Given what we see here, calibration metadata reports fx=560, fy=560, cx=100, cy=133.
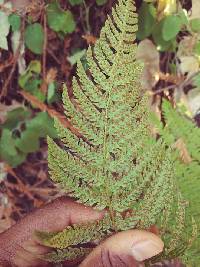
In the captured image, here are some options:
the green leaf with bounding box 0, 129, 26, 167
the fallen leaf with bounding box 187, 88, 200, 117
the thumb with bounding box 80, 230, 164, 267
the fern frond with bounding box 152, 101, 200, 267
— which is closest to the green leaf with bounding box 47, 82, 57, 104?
the green leaf with bounding box 0, 129, 26, 167

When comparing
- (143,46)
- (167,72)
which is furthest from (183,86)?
(143,46)

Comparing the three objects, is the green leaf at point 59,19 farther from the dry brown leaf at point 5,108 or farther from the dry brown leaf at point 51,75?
the dry brown leaf at point 5,108

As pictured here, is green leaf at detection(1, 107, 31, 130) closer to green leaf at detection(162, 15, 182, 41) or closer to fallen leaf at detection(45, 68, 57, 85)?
fallen leaf at detection(45, 68, 57, 85)

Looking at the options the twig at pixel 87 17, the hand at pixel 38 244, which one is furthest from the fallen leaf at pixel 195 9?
the hand at pixel 38 244

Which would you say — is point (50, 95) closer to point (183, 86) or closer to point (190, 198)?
point (183, 86)

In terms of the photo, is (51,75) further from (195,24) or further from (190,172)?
(190,172)

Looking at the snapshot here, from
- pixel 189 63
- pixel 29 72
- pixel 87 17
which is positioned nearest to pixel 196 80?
pixel 189 63
